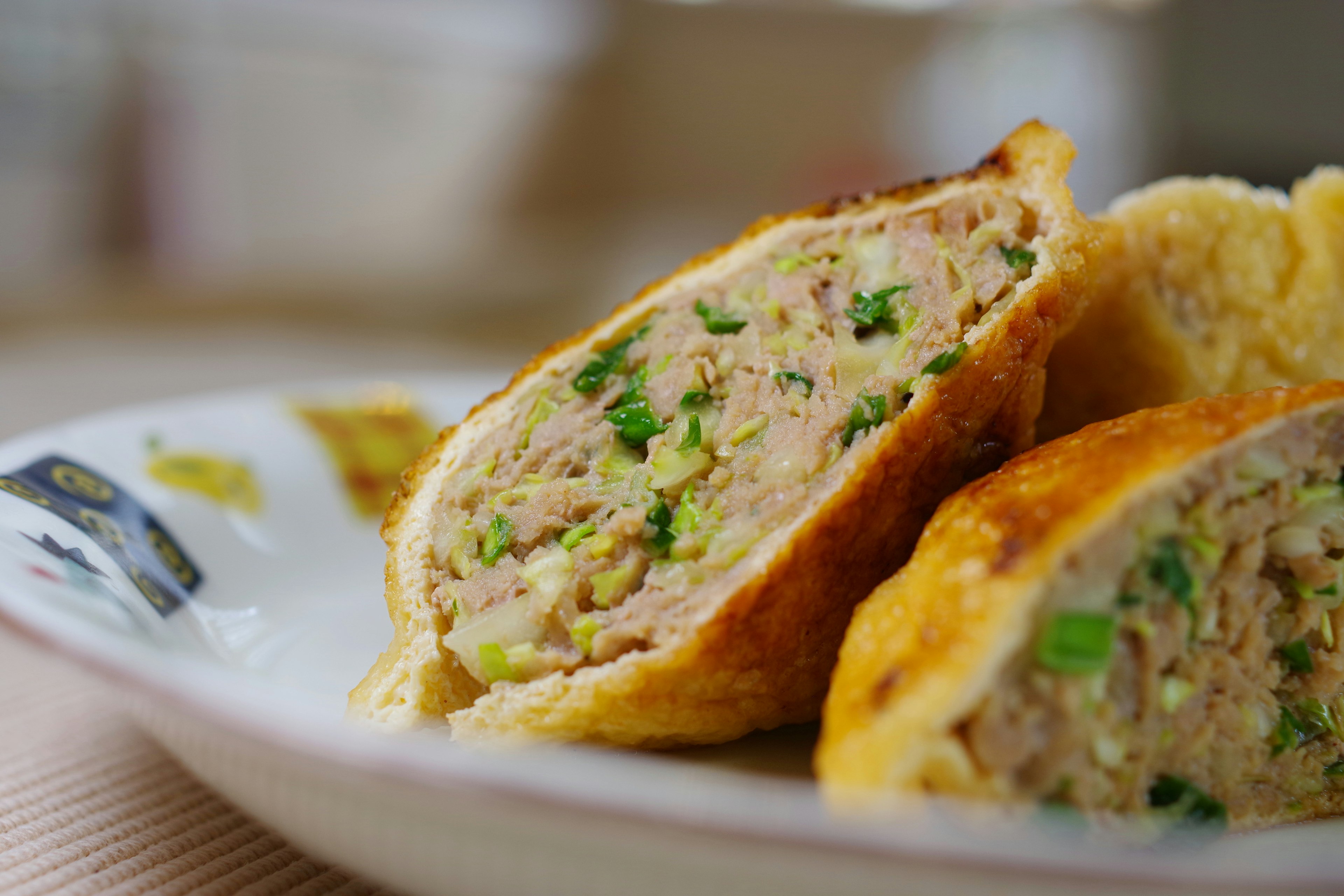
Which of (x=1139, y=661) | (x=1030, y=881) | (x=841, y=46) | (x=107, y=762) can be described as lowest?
(x=107, y=762)

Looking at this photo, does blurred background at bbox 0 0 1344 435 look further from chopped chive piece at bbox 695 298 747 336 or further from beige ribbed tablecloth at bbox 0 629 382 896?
chopped chive piece at bbox 695 298 747 336

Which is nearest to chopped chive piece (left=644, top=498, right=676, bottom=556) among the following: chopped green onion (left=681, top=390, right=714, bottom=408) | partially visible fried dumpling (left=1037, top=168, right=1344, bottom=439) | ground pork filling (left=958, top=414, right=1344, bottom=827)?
chopped green onion (left=681, top=390, right=714, bottom=408)

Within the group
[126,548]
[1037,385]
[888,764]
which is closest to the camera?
[888,764]

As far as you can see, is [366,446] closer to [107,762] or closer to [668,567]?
[107,762]

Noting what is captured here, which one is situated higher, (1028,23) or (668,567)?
(1028,23)

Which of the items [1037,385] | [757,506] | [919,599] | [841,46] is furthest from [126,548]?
[841,46]

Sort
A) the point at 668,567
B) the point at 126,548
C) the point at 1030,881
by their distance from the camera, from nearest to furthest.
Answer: the point at 1030,881
the point at 668,567
the point at 126,548
